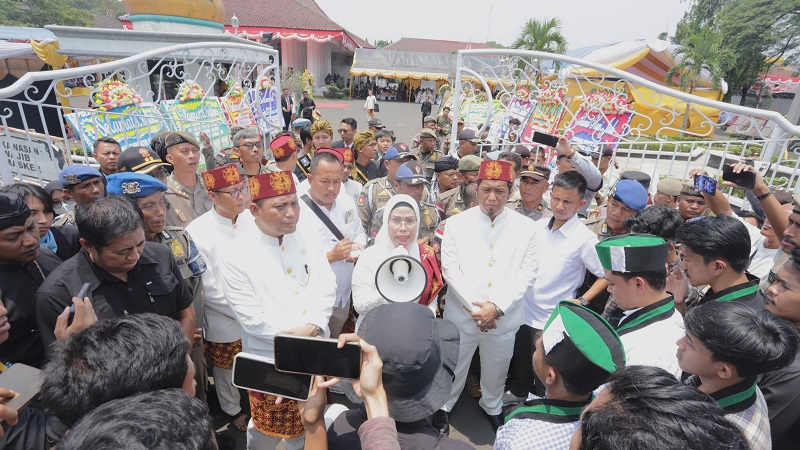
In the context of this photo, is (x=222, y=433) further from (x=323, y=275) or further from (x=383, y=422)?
(x=383, y=422)

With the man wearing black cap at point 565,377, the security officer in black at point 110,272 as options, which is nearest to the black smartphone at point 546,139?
the man wearing black cap at point 565,377

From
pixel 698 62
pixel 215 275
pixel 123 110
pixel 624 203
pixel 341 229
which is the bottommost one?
pixel 215 275

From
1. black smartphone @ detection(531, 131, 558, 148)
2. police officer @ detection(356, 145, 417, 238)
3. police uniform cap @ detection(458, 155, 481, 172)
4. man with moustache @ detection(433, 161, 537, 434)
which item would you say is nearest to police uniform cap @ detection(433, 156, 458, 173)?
police uniform cap @ detection(458, 155, 481, 172)

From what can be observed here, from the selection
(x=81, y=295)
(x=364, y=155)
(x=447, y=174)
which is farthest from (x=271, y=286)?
(x=364, y=155)

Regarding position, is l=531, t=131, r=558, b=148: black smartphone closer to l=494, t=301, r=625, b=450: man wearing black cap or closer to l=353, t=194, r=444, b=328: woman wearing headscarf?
l=353, t=194, r=444, b=328: woman wearing headscarf

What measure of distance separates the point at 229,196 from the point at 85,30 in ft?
25.8

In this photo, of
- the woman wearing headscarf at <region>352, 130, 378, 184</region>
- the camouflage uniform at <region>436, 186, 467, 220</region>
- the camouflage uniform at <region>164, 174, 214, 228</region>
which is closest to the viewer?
the camouflage uniform at <region>164, 174, 214, 228</region>

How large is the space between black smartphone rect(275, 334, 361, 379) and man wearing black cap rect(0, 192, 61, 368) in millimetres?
1520

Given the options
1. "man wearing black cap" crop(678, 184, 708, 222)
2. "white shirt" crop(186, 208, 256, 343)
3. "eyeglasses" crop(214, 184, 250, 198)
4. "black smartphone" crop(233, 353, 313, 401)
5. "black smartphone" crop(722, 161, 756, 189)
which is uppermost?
"black smartphone" crop(722, 161, 756, 189)

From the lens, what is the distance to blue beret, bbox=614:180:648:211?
3.05 m

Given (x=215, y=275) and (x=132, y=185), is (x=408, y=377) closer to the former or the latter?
(x=215, y=275)

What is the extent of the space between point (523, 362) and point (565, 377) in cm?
211

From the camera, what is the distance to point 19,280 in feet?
6.42

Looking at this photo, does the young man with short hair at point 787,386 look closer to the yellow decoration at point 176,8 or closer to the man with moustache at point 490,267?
the man with moustache at point 490,267
